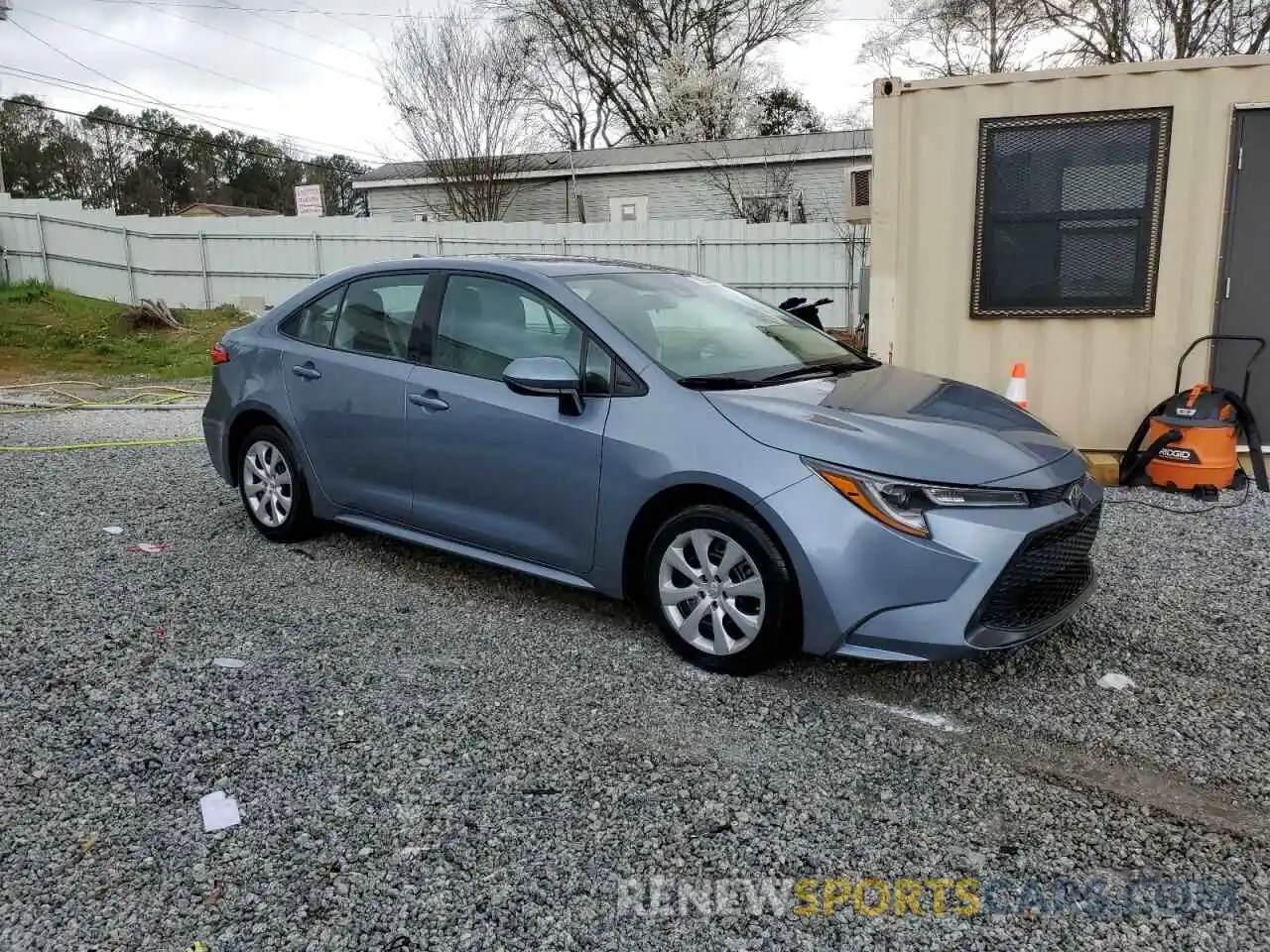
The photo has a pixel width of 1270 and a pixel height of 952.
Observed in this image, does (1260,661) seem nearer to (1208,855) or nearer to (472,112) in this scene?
(1208,855)

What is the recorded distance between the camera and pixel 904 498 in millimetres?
3199

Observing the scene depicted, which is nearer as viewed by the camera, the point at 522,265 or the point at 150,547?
the point at 522,265

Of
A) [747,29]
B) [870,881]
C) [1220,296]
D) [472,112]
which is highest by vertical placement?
[747,29]

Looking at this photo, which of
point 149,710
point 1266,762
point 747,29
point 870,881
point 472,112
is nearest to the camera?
point 870,881

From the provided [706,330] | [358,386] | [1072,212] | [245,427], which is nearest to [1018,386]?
[1072,212]

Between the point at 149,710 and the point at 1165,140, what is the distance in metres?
6.51

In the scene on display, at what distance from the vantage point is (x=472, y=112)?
22219 mm

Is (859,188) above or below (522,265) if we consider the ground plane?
above

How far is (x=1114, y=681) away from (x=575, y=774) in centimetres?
201

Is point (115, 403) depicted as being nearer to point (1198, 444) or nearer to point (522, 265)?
point (522, 265)

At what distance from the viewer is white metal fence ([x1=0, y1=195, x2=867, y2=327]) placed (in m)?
15.9

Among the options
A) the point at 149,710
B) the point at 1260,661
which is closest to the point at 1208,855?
the point at 1260,661

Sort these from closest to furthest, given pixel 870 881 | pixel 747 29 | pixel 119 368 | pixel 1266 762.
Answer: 1. pixel 870 881
2. pixel 1266 762
3. pixel 119 368
4. pixel 747 29

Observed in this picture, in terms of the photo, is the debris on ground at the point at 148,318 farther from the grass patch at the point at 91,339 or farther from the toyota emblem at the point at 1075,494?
the toyota emblem at the point at 1075,494
